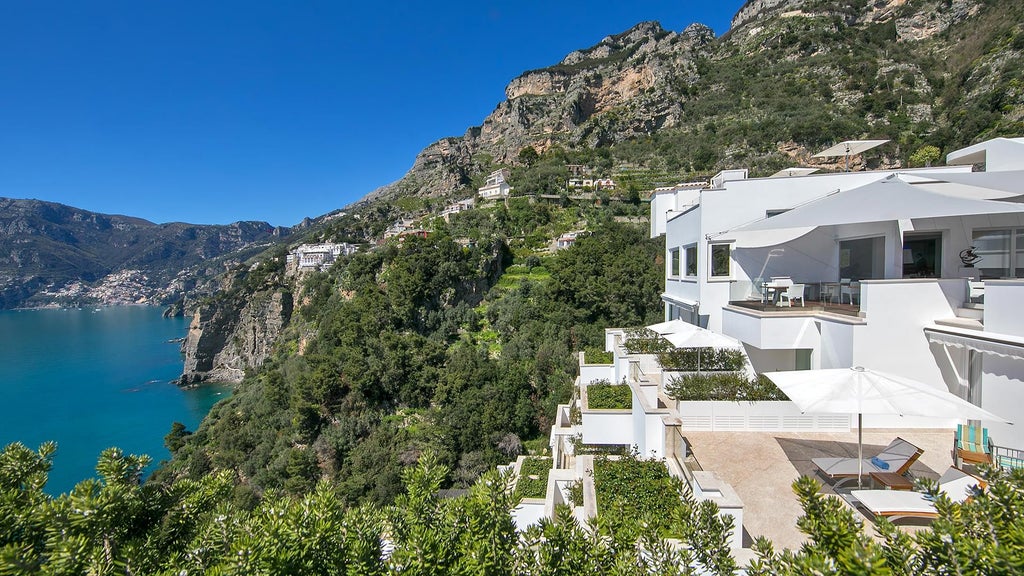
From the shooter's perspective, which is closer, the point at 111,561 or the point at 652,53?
the point at 111,561

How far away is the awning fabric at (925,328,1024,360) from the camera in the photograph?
4906 mm

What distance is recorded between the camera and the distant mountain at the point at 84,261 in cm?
15100

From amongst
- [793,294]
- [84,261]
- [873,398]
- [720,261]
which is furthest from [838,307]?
[84,261]

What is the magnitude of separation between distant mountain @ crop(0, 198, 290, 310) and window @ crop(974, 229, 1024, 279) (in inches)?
7434

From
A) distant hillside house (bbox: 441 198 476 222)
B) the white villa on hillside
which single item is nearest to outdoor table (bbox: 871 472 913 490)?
the white villa on hillside

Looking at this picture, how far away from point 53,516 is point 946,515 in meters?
5.74

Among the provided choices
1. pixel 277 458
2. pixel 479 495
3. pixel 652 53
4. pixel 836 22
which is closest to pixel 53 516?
pixel 479 495

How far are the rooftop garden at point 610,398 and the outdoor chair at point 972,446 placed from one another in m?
4.71

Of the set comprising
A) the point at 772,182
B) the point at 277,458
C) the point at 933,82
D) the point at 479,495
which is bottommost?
the point at 277,458

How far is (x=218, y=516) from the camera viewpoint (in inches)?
128

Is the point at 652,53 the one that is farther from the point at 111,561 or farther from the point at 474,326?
the point at 111,561

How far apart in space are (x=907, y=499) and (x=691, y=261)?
857cm

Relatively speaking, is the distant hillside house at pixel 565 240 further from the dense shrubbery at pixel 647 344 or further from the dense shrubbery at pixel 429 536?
the dense shrubbery at pixel 429 536

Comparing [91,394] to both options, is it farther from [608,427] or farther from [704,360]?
[704,360]
